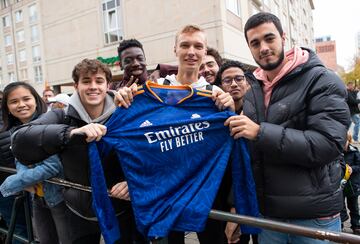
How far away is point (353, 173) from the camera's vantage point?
379cm

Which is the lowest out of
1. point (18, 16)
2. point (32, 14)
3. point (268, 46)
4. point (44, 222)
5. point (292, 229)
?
point (44, 222)

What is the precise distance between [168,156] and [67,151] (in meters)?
0.77

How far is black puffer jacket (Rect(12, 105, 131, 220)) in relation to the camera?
199cm

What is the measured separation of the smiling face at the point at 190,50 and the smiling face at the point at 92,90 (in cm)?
68

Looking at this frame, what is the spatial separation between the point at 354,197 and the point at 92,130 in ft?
11.7

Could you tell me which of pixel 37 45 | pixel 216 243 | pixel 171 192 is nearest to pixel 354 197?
pixel 216 243

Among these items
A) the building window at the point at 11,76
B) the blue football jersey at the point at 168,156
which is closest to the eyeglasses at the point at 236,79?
the blue football jersey at the point at 168,156

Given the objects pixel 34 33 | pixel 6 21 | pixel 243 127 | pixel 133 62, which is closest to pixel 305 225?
pixel 243 127

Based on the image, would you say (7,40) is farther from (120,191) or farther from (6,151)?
(120,191)

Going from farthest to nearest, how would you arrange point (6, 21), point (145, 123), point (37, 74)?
point (6, 21) < point (37, 74) < point (145, 123)

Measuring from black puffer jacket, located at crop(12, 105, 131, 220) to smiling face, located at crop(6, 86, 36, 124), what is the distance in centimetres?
84

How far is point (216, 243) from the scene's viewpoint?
2.33 m

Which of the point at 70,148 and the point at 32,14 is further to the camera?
the point at 32,14

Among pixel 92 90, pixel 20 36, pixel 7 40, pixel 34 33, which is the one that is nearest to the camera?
pixel 92 90
